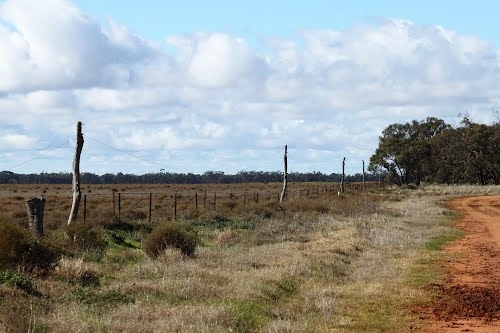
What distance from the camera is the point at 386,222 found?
29.1 metres

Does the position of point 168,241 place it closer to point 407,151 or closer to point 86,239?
point 86,239

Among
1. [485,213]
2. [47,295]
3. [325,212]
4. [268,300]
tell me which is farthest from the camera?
[485,213]

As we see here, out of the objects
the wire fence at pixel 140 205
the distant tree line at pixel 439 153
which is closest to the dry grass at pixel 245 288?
the wire fence at pixel 140 205

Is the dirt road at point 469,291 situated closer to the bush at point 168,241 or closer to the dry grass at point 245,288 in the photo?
the dry grass at point 245,288

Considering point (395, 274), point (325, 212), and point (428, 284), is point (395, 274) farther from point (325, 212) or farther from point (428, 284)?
point (325, 212)

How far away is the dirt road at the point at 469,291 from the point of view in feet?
35.9

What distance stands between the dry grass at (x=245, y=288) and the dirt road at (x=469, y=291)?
50 cm

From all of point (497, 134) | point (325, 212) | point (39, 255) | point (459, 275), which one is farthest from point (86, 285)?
point (497, 134)

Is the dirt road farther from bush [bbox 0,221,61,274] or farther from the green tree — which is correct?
the green tree

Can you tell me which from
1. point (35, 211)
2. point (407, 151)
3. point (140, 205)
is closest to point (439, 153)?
point (407, 151)

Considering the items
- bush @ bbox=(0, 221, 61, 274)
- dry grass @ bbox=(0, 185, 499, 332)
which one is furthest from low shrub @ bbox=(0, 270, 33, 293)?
bush @ bbox=(0, 221, 61, 274)

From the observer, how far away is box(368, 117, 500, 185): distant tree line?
8577 centimetres

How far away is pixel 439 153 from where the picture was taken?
310ft

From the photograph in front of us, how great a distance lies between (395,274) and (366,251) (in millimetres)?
4055
